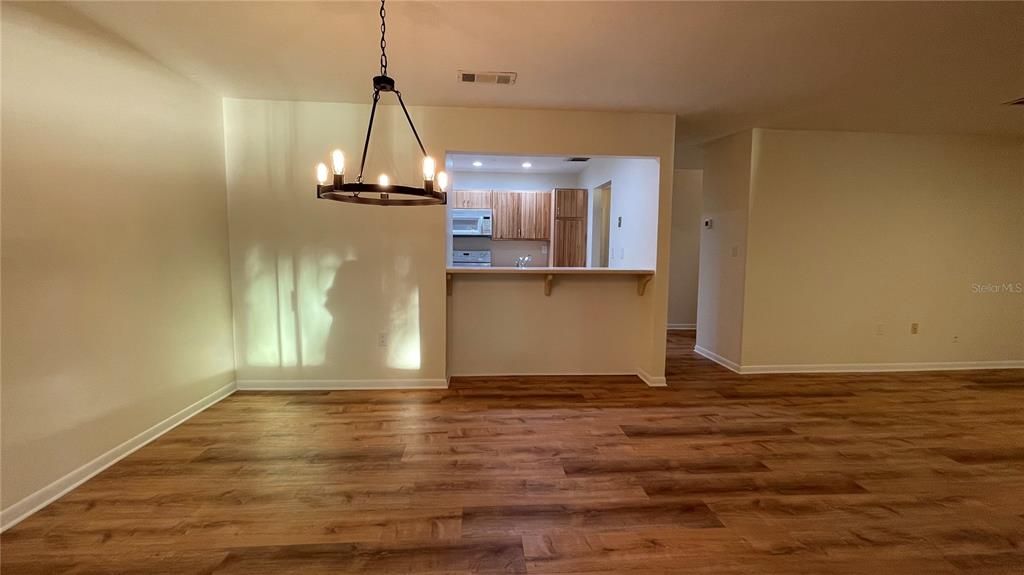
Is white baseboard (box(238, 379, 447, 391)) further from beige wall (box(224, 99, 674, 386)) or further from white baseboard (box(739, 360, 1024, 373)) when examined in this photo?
white baseboard (box(739, 360, 1024, 373))

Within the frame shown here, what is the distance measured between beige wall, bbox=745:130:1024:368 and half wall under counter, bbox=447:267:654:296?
3.99ft

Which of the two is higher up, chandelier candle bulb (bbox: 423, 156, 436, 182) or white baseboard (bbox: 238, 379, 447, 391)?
chandelier candle bulb (bbox: 423, 156, 436, 182)

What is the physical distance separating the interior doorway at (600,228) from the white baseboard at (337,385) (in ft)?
12.1

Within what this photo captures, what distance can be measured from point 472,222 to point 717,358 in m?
4.21

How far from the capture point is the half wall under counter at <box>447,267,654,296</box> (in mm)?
3904

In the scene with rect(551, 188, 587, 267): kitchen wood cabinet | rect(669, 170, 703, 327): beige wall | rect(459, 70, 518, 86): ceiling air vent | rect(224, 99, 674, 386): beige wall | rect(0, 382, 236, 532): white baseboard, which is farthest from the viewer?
rect(551, 188, 587, 267): kitchen wood cabinet

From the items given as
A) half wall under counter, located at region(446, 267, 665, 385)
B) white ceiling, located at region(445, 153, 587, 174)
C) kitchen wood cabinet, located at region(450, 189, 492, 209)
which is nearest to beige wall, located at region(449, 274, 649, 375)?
half wall under counter, located at region(446, 267, 665, 385)

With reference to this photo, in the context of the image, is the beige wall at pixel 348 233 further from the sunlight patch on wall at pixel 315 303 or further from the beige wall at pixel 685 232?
the beige wall at pixel 685 232

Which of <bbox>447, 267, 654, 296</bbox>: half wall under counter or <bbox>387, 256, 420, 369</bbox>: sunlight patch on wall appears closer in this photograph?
<bbox>387, 256, 420, 369</bbox>: sunlight patch on wall

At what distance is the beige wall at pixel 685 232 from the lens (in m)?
6.71

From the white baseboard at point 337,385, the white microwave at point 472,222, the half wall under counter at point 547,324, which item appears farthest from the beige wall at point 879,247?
the white microwave at point 472,222

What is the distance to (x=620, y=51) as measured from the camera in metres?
2.50

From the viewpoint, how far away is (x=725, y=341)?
15.4 ft

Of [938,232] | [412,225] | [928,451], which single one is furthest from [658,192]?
[938,232]
